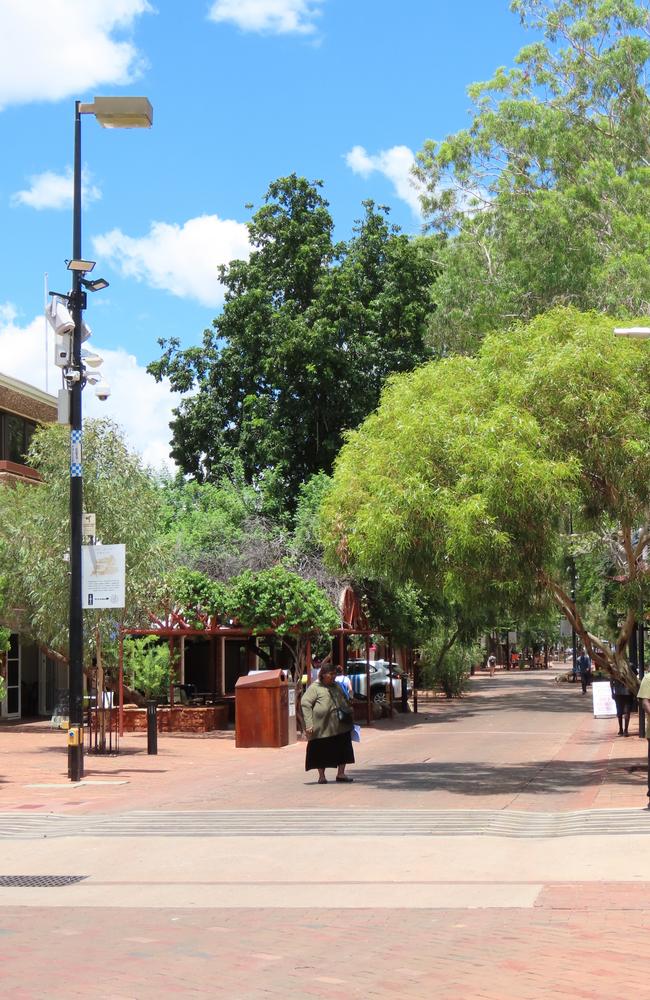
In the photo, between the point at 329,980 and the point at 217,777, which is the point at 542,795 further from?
the point at 329,980

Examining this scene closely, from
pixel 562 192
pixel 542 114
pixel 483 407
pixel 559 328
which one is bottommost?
pixel 483 407

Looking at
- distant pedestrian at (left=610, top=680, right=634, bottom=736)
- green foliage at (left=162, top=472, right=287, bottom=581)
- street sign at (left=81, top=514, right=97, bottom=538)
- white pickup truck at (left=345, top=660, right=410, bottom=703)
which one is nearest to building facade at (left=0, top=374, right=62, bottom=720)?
green foliage at (left=162, top=472, right=287, bottom=581)

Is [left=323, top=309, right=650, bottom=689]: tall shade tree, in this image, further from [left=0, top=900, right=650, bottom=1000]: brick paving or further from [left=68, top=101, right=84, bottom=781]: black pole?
[left=0, top=900, right=650, bottom=1000]: brick paving

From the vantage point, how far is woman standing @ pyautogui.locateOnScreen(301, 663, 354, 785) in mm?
16938

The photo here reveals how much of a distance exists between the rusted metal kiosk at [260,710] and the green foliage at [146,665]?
151 inches

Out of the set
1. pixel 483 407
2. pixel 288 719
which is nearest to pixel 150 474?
pixel 288 719

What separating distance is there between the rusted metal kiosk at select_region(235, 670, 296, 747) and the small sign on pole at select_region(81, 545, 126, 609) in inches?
244

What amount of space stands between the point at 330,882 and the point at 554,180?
32.4m

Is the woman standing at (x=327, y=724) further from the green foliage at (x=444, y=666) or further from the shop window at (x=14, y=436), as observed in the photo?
the green foliage at (x=444, y=666)

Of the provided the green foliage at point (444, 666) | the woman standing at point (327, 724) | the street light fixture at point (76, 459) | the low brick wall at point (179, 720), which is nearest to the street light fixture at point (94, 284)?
the street light fixture at point (76, 459)

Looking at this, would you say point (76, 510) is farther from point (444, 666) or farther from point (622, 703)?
point (444, 666)

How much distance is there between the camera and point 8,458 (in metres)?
34.8

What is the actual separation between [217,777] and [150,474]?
26.3ft

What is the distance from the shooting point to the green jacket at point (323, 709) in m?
16.9
